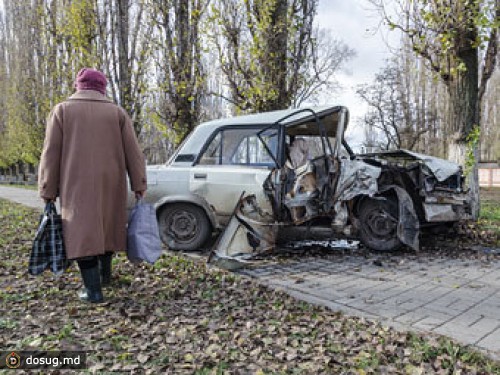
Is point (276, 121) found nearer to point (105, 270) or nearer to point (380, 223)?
point (380, 223)

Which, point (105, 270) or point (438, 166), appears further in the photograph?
point (438, 166)

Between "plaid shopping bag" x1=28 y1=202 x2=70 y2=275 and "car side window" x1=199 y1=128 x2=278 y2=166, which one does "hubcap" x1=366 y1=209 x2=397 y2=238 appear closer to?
"car side window" x1=199 y1=128 x2=278 y2=166

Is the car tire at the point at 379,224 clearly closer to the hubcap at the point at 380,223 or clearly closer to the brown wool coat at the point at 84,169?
the hubcap at the point at 380,223

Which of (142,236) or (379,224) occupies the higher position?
(142,236)

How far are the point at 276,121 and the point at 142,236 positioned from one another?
2777 millimetres

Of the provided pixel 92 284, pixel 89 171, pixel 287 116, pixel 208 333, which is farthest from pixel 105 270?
pixel 287 116

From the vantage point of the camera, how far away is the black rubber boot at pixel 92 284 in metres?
3.62

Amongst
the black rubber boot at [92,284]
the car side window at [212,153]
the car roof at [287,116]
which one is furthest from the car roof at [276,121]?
the black rubber boot at [92,284]

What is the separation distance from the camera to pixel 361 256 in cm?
569

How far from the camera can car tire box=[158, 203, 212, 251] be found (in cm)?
592

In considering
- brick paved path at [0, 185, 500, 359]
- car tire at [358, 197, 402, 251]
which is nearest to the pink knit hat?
brick paved path at [0, 185, 500, 359]

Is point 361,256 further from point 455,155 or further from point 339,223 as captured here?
point 455,155

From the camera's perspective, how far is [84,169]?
11.5 ft

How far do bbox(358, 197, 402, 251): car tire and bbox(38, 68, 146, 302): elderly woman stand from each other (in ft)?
11.6
